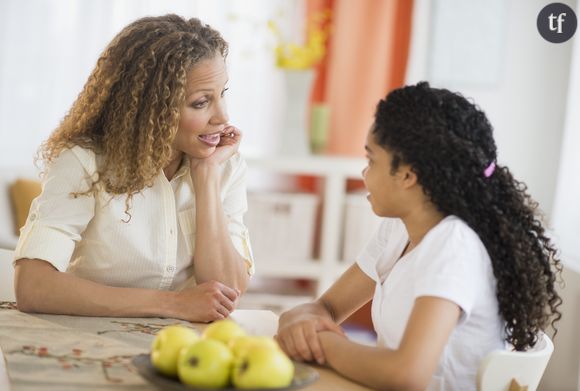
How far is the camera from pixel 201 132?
2078 millimetres

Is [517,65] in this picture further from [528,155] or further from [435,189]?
[435,189]

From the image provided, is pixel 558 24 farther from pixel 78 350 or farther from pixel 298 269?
pixel 298 269

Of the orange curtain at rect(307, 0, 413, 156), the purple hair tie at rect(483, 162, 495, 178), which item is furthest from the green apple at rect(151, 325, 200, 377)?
the orange curtain at rect(307, 0, 413, 156)

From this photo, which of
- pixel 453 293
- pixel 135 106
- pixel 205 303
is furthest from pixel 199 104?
pixel 453 293

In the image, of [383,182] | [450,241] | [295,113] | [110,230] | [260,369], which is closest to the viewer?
[260,369]

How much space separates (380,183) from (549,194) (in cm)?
277

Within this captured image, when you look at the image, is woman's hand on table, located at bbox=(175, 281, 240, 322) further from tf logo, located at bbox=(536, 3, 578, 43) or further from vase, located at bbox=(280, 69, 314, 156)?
vase, located at bbox=(280, 69, 314, 156)

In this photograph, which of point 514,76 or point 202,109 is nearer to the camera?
point 202,109

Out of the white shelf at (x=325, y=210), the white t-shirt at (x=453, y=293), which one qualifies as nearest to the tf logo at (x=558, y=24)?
the white t-shirt at (x=453, y=293)

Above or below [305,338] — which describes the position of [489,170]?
above

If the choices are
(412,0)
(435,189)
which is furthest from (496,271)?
(412,0)

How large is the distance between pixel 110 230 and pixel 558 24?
1.29 m

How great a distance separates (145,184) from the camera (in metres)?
2.01

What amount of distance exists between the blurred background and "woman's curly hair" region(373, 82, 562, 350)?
2.70m
